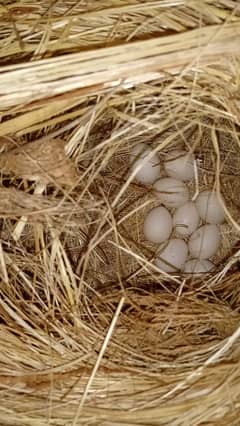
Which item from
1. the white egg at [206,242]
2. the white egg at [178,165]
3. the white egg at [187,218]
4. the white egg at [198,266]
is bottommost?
the white egg at [198,266]

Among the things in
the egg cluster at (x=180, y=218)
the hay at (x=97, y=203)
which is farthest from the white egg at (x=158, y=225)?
the hay at (x=97, y=203)

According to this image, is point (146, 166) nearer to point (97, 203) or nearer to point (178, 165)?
point (178, 165)

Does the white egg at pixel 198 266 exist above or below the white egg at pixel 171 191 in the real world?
below

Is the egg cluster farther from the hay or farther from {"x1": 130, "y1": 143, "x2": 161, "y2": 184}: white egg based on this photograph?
the hay

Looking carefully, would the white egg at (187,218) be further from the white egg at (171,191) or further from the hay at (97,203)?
the hay at (97,203)

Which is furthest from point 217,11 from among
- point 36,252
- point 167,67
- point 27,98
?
point 36,252

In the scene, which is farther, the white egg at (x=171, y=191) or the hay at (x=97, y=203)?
the white egg at (x=171, y=191)

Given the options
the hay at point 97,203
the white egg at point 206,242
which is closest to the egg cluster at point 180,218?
the white egg at point 206,242

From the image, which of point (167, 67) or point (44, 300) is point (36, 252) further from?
point (167, 67)
